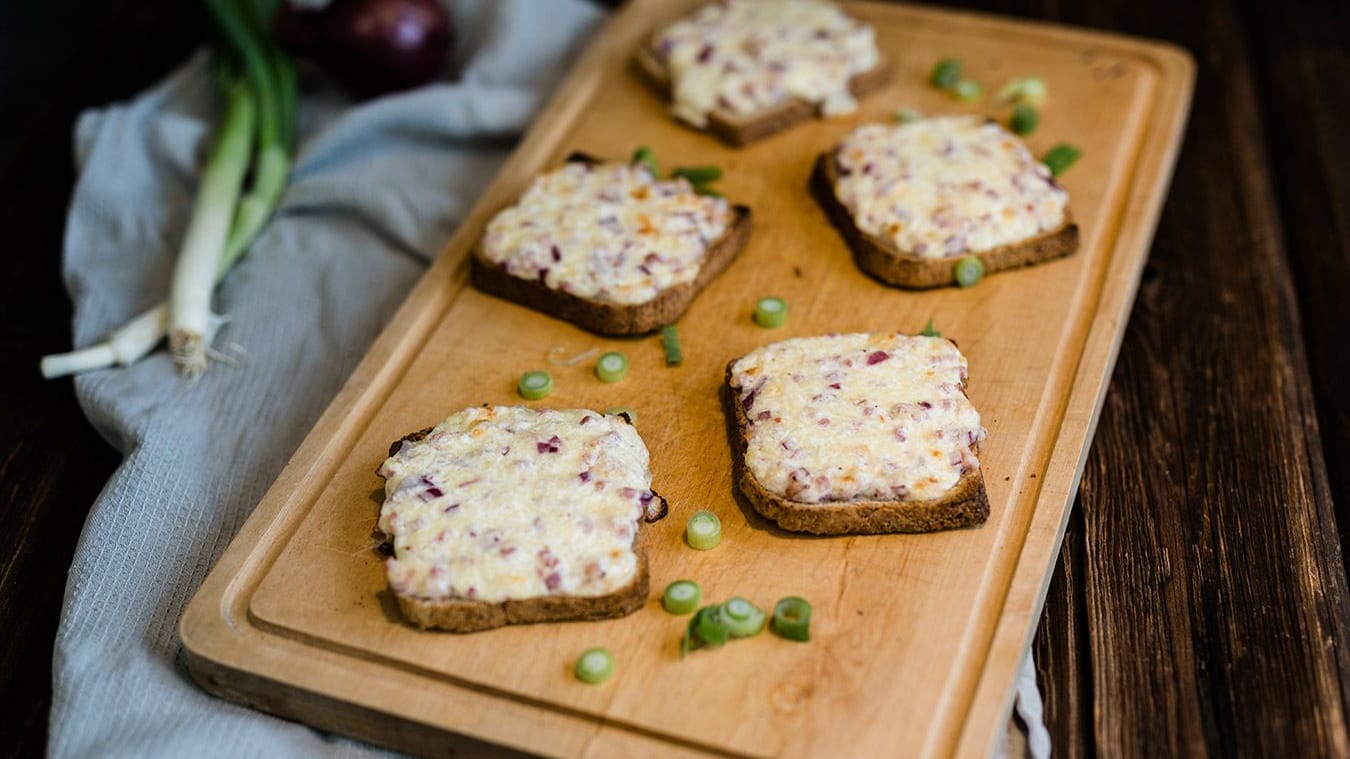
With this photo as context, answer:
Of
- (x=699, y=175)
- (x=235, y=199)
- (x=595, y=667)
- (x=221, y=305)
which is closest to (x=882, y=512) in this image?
(x=595, y=667)

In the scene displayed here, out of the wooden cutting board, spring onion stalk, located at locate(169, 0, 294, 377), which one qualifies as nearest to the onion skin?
spring onion stalk, located at locate(169, 0, 294, 377)

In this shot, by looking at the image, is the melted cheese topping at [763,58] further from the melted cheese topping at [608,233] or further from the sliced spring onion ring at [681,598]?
the sliced spring onion ring at [681,598]

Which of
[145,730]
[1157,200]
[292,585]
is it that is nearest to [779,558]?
[292,585]

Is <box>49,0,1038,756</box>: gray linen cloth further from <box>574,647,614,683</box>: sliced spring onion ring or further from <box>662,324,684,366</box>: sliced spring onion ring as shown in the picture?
<box>662,324,684,366</box>: sliced spring onion ring

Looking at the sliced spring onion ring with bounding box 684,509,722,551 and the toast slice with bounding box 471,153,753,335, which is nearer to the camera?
the sliced spring onion ring with bounding box 684,509,722,551

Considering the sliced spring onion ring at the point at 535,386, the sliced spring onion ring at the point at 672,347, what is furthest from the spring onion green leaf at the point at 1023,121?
the sliced spring onion ring at the point at 535,386

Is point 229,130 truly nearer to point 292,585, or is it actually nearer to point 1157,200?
point 292,585

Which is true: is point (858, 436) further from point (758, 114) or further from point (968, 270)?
point (758, 114)
